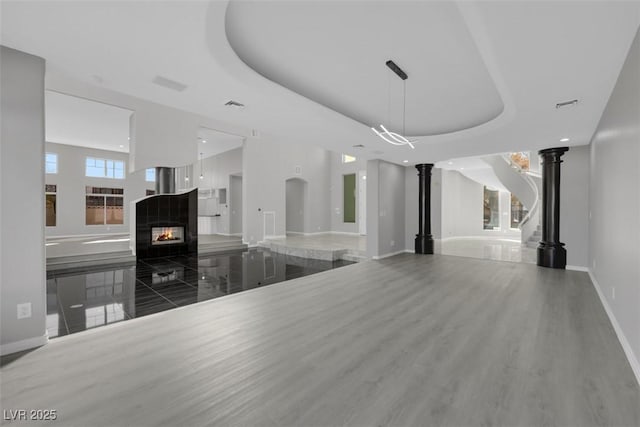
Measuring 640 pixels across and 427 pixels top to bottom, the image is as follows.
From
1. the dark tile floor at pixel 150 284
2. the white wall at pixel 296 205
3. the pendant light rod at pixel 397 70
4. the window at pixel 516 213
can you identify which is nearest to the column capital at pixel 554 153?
the pendant light rod at pixel 397 70

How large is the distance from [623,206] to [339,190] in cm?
1097

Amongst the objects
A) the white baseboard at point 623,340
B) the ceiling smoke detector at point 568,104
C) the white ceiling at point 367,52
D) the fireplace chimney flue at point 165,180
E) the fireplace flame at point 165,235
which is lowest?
the white baseboard at point 623,340

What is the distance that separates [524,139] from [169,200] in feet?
29.3

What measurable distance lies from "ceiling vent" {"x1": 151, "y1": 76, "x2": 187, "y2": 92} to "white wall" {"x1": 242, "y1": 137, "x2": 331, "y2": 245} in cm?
723

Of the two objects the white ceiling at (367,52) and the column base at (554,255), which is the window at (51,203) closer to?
the white ceiling at (367,52)

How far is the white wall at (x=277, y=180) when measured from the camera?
33.8ft

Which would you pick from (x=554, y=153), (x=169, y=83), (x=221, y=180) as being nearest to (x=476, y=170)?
(x=554, y=153)

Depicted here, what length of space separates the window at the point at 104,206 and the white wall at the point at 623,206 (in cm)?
1484

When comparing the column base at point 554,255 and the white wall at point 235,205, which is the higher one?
the white wall at point 235,205

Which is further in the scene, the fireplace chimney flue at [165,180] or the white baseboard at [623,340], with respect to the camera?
the fireplace chimney flue at [165,180]

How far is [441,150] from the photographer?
6.24 meters

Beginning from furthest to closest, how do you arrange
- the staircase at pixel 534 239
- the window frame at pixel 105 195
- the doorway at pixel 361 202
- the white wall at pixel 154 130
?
1. the doorway at pixel 361 202
2. the window frame at pixel 105 195
3. the staircase at pixel 534 239
4. the white wall at pixel 154 130

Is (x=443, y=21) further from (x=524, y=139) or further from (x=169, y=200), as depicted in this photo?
(x=169, y=200)

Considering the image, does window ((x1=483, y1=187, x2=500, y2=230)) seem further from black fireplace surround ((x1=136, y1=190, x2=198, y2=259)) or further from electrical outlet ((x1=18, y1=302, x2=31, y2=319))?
electrical outlet ((x1=18, y1=302, x2=31, y2=319))
